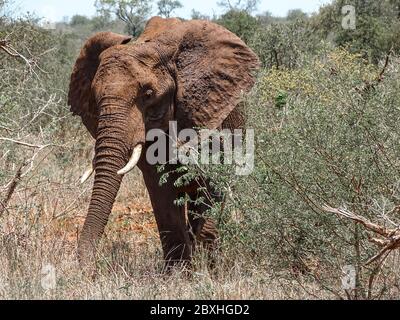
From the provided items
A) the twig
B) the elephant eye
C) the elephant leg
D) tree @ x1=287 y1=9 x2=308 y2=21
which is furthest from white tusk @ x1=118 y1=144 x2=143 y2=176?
tree @ x1=287 y1=9 x2=308 y2=21

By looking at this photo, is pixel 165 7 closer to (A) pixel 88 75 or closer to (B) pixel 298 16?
(B) pixel 298 16

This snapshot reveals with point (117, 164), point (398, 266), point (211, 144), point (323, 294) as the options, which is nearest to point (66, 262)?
point (117, 164)

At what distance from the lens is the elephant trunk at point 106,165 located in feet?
19.9

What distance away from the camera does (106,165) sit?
242 inches

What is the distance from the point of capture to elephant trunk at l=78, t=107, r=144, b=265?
6055mm

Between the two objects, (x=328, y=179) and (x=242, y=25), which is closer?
(x=328, y=179)

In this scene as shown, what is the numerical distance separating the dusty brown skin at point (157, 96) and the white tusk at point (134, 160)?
0.12 feet

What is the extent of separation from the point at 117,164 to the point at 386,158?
1.98m

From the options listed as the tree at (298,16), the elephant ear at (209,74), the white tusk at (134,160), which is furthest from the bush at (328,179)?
the tree at (298,16)

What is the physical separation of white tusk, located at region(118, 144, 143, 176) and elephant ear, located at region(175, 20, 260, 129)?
566mm

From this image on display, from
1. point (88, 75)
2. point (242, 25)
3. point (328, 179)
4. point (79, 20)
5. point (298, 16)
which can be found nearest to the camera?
point (328, 179)

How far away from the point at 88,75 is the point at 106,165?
4.14 feet

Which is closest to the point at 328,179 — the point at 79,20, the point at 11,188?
the point at 11,188

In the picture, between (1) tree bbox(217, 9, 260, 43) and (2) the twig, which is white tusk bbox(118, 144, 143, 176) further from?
(1) tree bbox(217, 9, 260, 43)
